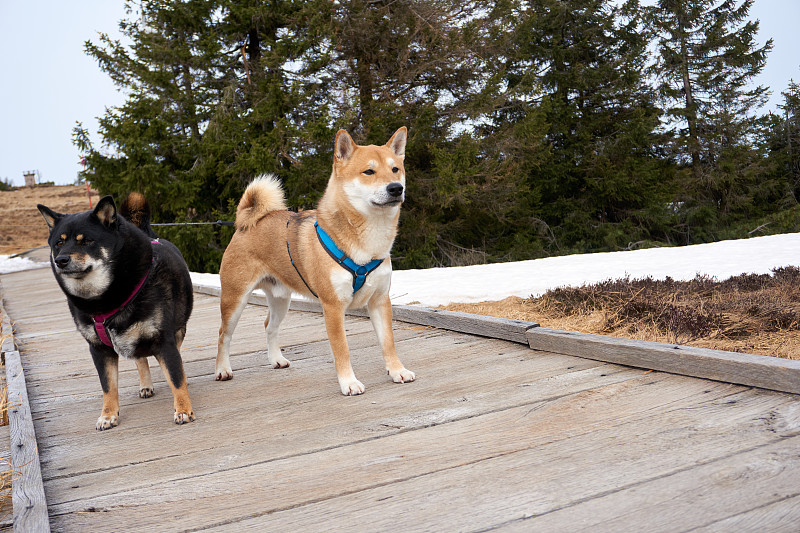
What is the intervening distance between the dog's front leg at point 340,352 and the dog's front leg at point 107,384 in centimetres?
113

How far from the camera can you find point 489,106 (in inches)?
580

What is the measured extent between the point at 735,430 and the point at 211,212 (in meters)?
14.6

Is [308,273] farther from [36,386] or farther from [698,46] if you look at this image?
[698,46]

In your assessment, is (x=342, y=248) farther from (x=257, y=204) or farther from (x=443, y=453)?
(x=443, y=453)

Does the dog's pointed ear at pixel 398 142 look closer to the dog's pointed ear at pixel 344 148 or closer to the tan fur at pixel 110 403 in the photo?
the dog's pointed ear at pixel 344 148

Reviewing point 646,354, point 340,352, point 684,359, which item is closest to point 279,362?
point 340,352

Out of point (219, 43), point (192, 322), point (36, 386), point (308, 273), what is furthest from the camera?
point (219, 43)

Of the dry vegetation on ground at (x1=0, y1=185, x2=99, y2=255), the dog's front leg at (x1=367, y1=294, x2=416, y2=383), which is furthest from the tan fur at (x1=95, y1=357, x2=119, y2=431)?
the dry vegetation on ground at (x1=0, y1=185, x2=99, y2=255)

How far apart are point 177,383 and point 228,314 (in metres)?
0.91

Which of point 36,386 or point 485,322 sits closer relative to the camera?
point 36,386

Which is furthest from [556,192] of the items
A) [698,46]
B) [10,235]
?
[10,235]

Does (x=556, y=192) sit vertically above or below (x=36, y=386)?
above

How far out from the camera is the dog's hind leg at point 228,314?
12.1ft

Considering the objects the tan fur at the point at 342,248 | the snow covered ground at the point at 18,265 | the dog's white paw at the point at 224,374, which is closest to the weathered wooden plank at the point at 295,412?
the dog's white paw at the point at 224,374
